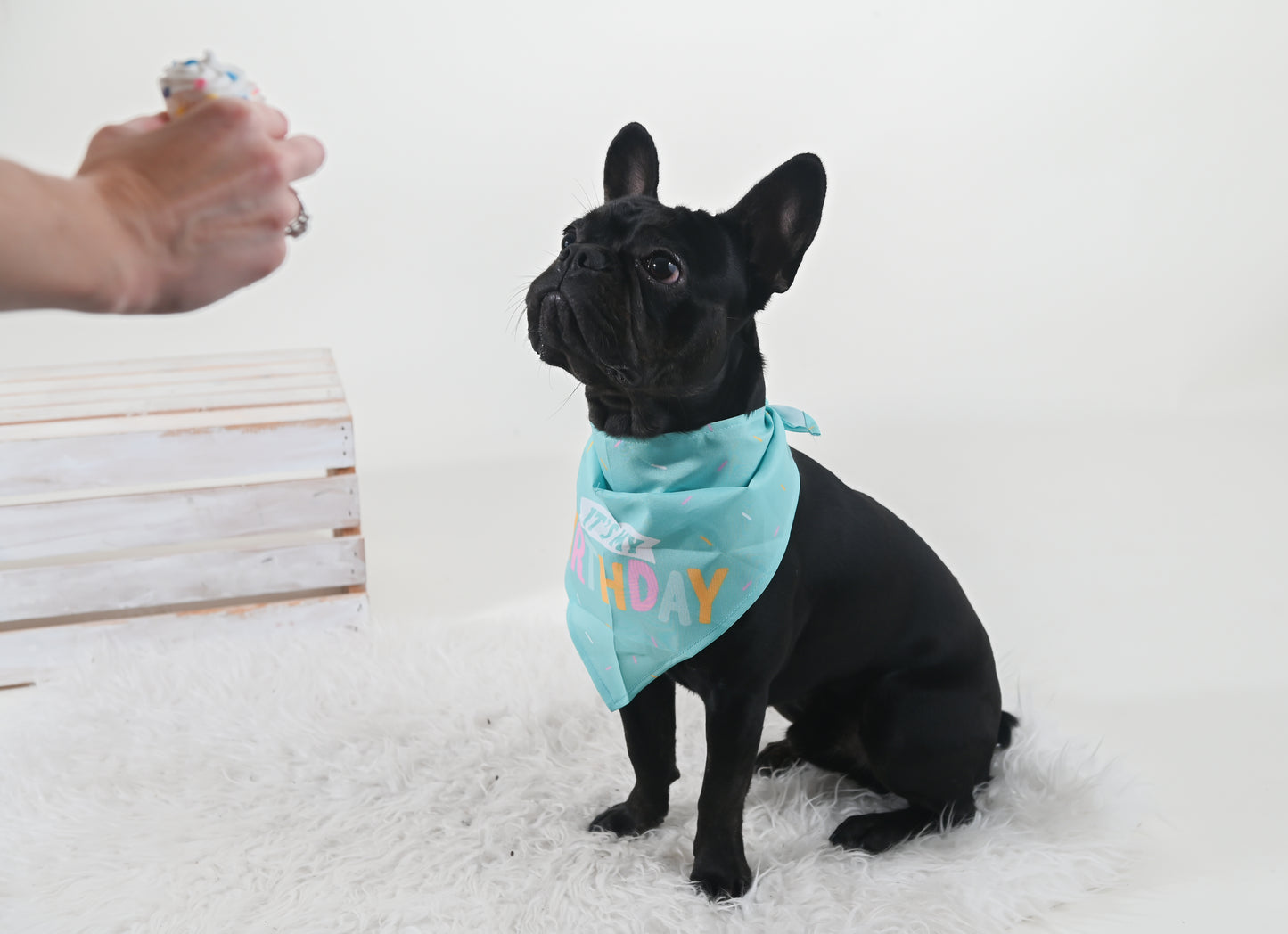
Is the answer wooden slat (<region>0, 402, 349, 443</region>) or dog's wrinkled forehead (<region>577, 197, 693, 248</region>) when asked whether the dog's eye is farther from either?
wooden slat (<region>0, 402, 349, 443</region>)

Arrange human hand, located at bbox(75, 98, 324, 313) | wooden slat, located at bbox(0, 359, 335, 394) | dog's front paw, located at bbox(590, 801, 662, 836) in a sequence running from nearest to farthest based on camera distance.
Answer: human hand, located at bbox(75, 98, 324, 313) → dog's front paw, located at bbox(590, 801, 662, 836) → wooden slat, located at bbox(0, 359, 335, 394)

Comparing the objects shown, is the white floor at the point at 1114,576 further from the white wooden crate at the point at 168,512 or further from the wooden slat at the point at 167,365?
the wooden slat at the point at 167,365

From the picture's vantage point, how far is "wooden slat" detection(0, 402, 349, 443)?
112 inches

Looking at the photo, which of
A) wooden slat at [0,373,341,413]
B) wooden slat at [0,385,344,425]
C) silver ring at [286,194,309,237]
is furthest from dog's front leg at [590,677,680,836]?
wooden slat at [0,373,341,413]

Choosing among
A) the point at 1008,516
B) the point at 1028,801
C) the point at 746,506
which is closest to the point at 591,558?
the point at 746,506

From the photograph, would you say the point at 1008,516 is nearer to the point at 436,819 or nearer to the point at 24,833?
the point at 436,819

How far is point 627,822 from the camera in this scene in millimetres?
2256

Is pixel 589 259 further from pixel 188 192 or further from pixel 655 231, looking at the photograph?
pixel 188 192

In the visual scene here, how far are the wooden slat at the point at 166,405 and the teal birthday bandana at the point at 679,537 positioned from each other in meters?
1.29

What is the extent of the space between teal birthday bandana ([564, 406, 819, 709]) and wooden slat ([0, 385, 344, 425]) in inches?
50.6

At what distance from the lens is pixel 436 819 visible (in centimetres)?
231

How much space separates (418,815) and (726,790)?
2.31ft

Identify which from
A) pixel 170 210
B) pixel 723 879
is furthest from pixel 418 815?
pixel 170 210

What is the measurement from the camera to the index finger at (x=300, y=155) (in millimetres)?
1274
